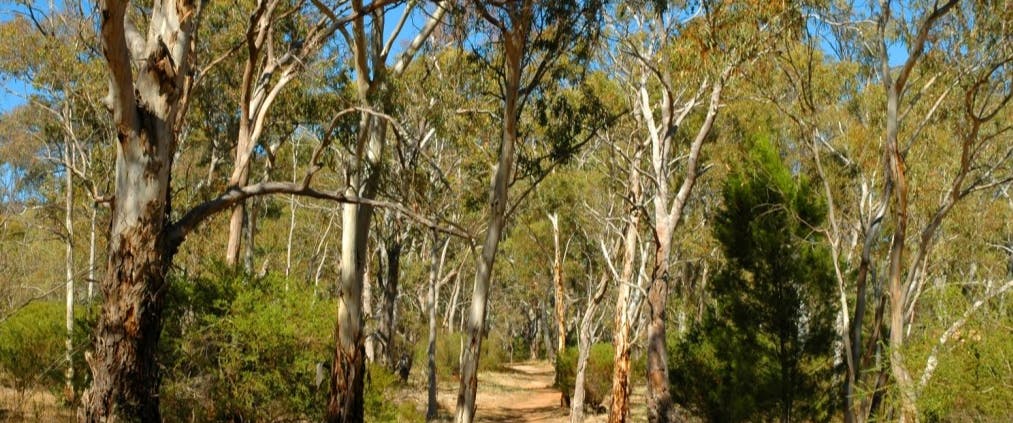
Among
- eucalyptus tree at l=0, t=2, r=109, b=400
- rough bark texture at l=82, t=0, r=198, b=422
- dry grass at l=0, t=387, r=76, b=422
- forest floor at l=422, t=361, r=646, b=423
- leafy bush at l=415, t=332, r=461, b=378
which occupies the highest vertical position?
eucalyptus tree at l=0, t=2, r=109, b=400

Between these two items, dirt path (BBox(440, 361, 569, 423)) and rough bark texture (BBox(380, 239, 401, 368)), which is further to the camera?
dirt path (BBox(440, 361, 569, 423))

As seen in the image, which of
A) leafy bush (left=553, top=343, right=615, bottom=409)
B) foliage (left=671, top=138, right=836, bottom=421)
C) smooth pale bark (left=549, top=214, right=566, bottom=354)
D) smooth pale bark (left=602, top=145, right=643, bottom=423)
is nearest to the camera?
smooth pale bark (left=602, top=145, right=643, bottom=423)

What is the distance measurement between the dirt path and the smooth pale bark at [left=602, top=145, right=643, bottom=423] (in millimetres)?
4684

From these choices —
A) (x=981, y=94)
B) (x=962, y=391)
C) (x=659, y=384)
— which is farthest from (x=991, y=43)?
(x=659, y=384)

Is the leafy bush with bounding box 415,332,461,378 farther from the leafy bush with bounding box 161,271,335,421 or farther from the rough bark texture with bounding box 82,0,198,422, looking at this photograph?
the rough bark texture with bounding box 82,0,198,422

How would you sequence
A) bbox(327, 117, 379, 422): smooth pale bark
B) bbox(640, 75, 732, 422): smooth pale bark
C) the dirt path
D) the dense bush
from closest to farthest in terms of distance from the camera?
bbox(327, 117, 379, 422): smooth pale bark < the dense bush < bbox(640, 75, 732, 422): smooth pale bark < the dirt path

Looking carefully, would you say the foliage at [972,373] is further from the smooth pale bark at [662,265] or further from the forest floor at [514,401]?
the forest floor at [514,401]

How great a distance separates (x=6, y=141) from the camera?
2370cm

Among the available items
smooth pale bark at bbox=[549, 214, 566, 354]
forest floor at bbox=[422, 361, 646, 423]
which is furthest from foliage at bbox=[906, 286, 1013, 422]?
smooth pale bark at bbox=[549, 214, 566, 354]

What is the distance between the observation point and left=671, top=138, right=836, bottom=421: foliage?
52.7 feet

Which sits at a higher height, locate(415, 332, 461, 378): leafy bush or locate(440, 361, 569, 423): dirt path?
locate(415, 332, 461, 378): leafy bush

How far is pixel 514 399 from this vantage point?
24.5 meters

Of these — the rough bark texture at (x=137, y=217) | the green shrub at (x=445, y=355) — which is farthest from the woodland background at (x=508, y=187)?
the green shrub at (x=445, y=355)

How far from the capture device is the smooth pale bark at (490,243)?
9.76 m
